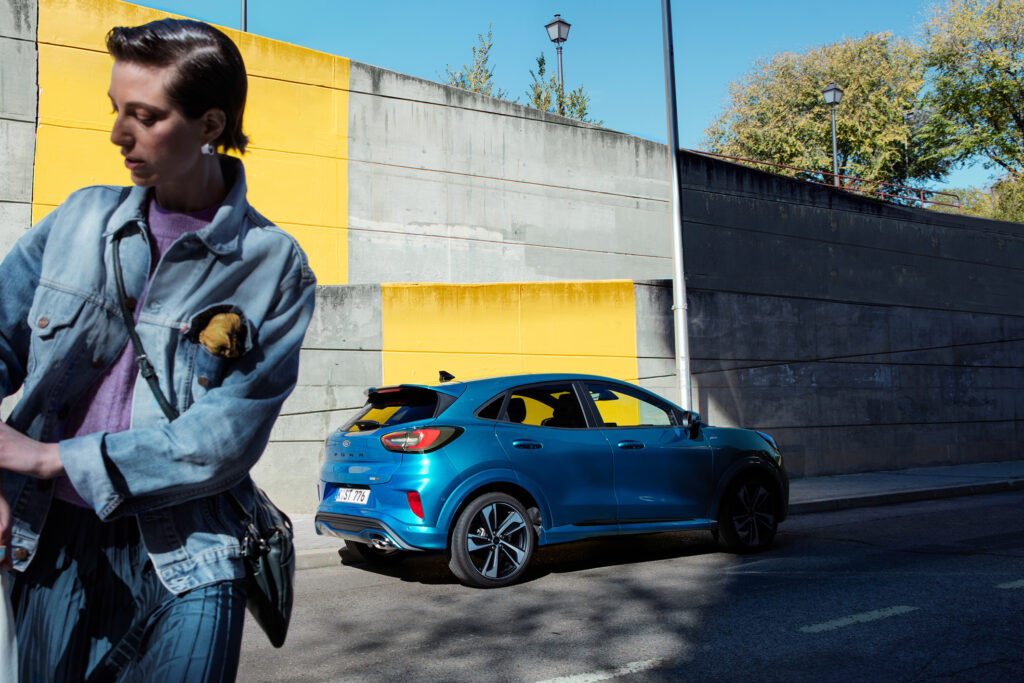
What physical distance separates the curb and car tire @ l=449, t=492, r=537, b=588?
548 centimetres

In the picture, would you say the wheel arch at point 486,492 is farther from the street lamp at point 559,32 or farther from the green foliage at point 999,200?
the green foliage at point 999,200

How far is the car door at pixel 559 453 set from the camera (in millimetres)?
7285

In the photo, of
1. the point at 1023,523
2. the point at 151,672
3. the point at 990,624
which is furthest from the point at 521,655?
the point at 1023,523

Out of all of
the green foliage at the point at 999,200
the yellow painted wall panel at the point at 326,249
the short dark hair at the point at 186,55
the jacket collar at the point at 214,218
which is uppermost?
the green foliage at the point at 999,200

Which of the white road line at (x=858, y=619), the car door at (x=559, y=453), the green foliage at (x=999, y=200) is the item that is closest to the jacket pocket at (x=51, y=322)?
the white road line at (x=858, y=619)

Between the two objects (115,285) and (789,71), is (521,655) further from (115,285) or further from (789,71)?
(789,71)

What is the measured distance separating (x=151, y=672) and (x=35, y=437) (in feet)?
1.50

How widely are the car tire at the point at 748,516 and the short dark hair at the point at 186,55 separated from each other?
24.2 ft

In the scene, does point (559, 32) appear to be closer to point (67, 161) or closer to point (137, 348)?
point (67, 161)

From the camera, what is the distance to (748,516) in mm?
8438

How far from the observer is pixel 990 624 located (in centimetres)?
549

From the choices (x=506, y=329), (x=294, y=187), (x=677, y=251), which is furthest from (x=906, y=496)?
(x=294, y=187)

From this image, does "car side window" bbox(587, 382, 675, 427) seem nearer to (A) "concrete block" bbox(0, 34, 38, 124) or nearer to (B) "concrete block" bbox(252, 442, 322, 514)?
(B) "concrete block" bbox(252, 442, 322, 514)

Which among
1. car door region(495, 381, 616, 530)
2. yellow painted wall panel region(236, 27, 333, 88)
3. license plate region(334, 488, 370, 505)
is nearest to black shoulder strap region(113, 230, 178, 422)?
license plate region(334, 488, 370, 505)
